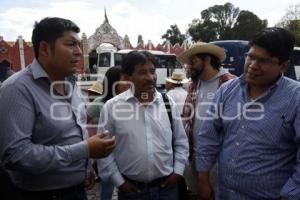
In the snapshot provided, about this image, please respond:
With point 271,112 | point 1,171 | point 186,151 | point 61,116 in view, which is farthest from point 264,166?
point 1,171

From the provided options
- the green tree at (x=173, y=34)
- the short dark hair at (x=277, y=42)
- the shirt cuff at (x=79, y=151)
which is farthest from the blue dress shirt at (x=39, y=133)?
the green tree at (x=173, y=34)

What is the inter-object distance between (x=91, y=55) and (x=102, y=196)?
100 feet

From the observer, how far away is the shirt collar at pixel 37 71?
213 centimetres

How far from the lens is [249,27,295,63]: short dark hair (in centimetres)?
213

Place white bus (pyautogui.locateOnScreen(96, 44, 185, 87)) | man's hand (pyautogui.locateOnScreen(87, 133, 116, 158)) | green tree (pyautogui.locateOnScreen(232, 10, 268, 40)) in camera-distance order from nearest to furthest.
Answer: man's hand (pyautogui.locateOnScreen(87, 133, 116, 158)) → white bus (pyautogui.locateOnScreen(96, 44, 185, 87)) → green tree (pyautogui.locateOnScreen(232, 10, 268, 40))

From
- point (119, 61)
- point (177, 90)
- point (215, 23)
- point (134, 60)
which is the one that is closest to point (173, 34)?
point (215, 23)

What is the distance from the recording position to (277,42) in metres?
2.13

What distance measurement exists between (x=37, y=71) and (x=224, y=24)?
215 feet

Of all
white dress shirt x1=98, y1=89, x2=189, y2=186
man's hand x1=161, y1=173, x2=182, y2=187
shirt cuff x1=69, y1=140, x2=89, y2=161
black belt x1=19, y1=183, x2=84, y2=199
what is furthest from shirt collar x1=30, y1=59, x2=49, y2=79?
man's hand x1=161, y1=173, x2=182, y2=187

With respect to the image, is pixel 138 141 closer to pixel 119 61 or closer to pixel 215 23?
pixel 119 61

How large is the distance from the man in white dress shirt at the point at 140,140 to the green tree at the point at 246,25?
185ft

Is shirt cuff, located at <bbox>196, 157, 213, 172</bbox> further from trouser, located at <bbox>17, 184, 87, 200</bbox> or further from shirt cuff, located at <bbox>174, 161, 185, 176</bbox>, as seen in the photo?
trouser, located at <bbox>17, 184, 87, 200</bbox>

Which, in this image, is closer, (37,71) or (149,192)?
(37,71)

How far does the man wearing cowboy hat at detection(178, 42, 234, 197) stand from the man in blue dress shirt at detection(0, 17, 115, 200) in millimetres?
1464
